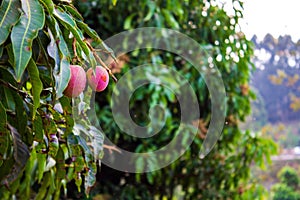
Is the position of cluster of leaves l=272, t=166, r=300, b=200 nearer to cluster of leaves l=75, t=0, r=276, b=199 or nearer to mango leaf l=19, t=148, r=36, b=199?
cluster of leaves l=75, t=0, r=276, b=199

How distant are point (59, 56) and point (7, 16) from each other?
3.1 inches

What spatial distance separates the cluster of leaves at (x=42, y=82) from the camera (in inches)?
19.7

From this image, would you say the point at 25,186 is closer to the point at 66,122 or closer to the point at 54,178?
the point at 54,178

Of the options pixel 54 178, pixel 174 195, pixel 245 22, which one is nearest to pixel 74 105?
pixel 54 178

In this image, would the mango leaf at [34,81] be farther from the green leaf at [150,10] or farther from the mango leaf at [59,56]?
the green leaf at [150,10]

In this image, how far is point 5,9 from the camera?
0.51 meters

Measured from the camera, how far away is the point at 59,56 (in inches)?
21.6

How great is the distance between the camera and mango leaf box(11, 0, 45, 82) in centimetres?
46

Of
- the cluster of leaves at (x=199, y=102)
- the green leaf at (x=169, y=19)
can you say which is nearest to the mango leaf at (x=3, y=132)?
the cluster of leaves at (x=199, y=102)

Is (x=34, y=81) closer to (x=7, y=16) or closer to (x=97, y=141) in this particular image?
(x=7, y=16)

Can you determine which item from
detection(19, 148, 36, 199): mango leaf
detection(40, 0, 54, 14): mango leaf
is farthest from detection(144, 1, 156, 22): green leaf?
detection(40, 0, 54, 14): mango leaf

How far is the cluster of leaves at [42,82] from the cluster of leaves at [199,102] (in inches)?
30.7

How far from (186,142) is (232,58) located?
1.39ft

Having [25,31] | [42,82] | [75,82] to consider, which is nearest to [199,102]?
[42,82]
